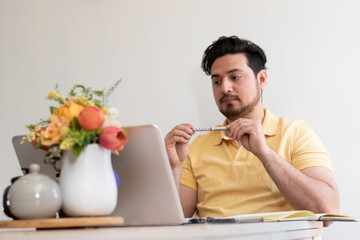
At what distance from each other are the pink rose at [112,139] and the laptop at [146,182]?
0.04 metres

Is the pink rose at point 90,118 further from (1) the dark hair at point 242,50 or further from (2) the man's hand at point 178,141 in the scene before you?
(1) the dark hair at point 242,50

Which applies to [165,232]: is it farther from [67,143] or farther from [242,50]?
[242,50]

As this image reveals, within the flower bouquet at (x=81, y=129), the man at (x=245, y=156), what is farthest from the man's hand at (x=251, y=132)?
the flower bouquet at (x=81, y=129)

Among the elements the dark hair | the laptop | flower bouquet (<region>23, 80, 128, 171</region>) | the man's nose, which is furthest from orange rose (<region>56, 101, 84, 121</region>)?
the dark hair

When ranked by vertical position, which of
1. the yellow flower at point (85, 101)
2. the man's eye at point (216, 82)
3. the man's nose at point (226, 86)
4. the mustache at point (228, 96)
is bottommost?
the mustache at point (228, 96)

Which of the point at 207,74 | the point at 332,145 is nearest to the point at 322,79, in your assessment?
the point at 332,145

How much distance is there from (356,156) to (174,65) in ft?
2.78

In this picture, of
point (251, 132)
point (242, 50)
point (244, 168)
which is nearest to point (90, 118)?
point (251, 132)

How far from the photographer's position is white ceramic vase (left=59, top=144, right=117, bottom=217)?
914 mm

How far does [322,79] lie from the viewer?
6.44 ft

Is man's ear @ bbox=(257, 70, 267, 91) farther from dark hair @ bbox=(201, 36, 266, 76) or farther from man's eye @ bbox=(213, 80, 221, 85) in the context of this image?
man's eye @ bbox=(213, 80, 221, 85)

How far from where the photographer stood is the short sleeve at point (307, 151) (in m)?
1.69

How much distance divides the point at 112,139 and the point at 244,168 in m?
0.91

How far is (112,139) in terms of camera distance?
92 centimetres
